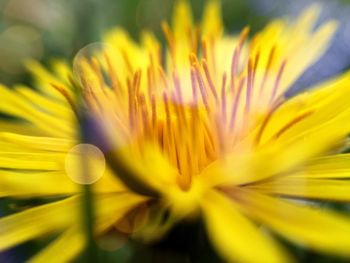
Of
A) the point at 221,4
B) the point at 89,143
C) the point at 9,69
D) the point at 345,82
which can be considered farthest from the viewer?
the point at 221,4

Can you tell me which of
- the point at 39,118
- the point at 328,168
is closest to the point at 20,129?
the point at 39,118

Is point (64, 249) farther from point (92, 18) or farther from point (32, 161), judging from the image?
point (92, 18)

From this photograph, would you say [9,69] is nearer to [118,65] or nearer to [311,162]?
[118,65]

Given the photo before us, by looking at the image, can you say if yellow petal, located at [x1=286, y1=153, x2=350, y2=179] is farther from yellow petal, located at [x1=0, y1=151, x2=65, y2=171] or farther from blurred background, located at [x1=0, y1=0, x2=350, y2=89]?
blurred background, located at [x1=0, y1=0, x2=350, y2=89]

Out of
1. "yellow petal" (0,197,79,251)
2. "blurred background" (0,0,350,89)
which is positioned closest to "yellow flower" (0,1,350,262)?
"yellow petal" (0,197,79,251)

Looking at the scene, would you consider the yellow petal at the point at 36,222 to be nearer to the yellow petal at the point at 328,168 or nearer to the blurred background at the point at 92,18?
the yellow petal at the point at 328,168

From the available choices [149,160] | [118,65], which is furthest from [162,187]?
[118,65]

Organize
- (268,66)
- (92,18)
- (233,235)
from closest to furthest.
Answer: (233,235) < (268,66) < (92,18)
